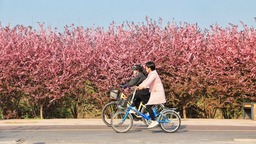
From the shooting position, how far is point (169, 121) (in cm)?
1340

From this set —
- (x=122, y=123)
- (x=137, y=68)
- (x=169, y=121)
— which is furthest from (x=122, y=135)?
(x=137, y=68)

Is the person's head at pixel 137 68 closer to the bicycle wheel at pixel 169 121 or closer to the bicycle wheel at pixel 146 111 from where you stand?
the bicycle wheel at pixel 146 111

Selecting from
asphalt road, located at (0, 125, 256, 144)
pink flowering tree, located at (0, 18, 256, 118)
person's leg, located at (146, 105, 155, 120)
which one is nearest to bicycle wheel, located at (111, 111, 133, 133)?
asphalt road, located at (0, 125, 256, 144)

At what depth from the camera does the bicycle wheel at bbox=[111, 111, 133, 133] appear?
13.4 meters

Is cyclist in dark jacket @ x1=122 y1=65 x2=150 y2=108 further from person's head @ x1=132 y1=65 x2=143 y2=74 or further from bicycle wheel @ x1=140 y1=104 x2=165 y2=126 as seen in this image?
bicycle wheel @ x1=140 y1=104 x2=165 y2=126

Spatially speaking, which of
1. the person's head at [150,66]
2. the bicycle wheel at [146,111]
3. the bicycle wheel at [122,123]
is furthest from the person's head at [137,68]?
the bicycle wheel at [122,123]

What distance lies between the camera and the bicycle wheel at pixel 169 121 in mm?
13367

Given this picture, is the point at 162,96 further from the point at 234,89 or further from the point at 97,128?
the point at 234,89

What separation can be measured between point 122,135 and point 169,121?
128 centimetres

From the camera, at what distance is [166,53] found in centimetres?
1898

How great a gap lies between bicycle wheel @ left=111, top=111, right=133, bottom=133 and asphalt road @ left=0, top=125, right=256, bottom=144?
0.16 m

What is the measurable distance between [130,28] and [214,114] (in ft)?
14.1

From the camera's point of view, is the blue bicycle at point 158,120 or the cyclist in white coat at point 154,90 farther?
the blue bicycle at point 158,120

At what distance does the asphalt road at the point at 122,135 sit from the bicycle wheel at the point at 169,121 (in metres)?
0.17
